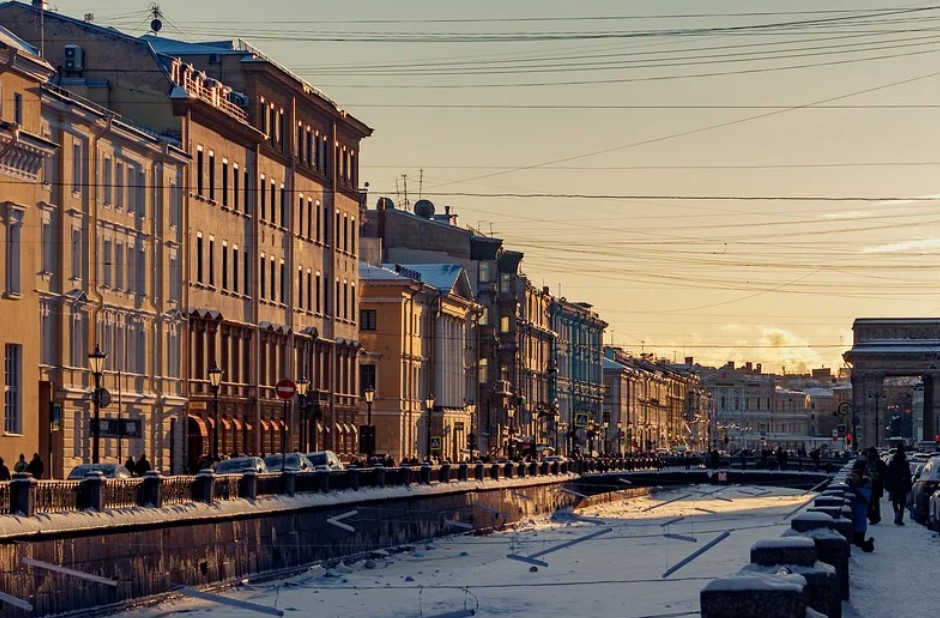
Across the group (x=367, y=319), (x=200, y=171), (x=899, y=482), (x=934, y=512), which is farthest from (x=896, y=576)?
(x=367, y=319)

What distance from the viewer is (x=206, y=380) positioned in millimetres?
77062

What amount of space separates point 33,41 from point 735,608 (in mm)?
63183

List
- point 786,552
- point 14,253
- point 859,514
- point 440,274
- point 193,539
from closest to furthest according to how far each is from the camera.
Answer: point 786,552 < point 859,514 < point 193,539 < point 14,253 < point 440,274

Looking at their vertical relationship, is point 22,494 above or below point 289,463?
above

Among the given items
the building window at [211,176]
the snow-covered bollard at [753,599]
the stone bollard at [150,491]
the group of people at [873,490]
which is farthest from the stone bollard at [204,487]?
the building window at [211,176]

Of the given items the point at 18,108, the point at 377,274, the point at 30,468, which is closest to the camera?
the point at 30,468

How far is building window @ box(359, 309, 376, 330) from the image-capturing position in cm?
11419

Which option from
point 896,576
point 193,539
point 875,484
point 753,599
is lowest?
point 193,539

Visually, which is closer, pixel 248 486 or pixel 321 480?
pixel 248 486

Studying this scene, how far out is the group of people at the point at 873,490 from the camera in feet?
119

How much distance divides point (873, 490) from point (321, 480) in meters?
14.1

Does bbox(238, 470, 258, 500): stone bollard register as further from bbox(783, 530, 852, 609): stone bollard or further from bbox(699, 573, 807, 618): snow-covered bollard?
bbox(699, 573, 807, 618): snow-covered bollard

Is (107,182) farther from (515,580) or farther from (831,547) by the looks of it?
(831,547)

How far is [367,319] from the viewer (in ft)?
375
